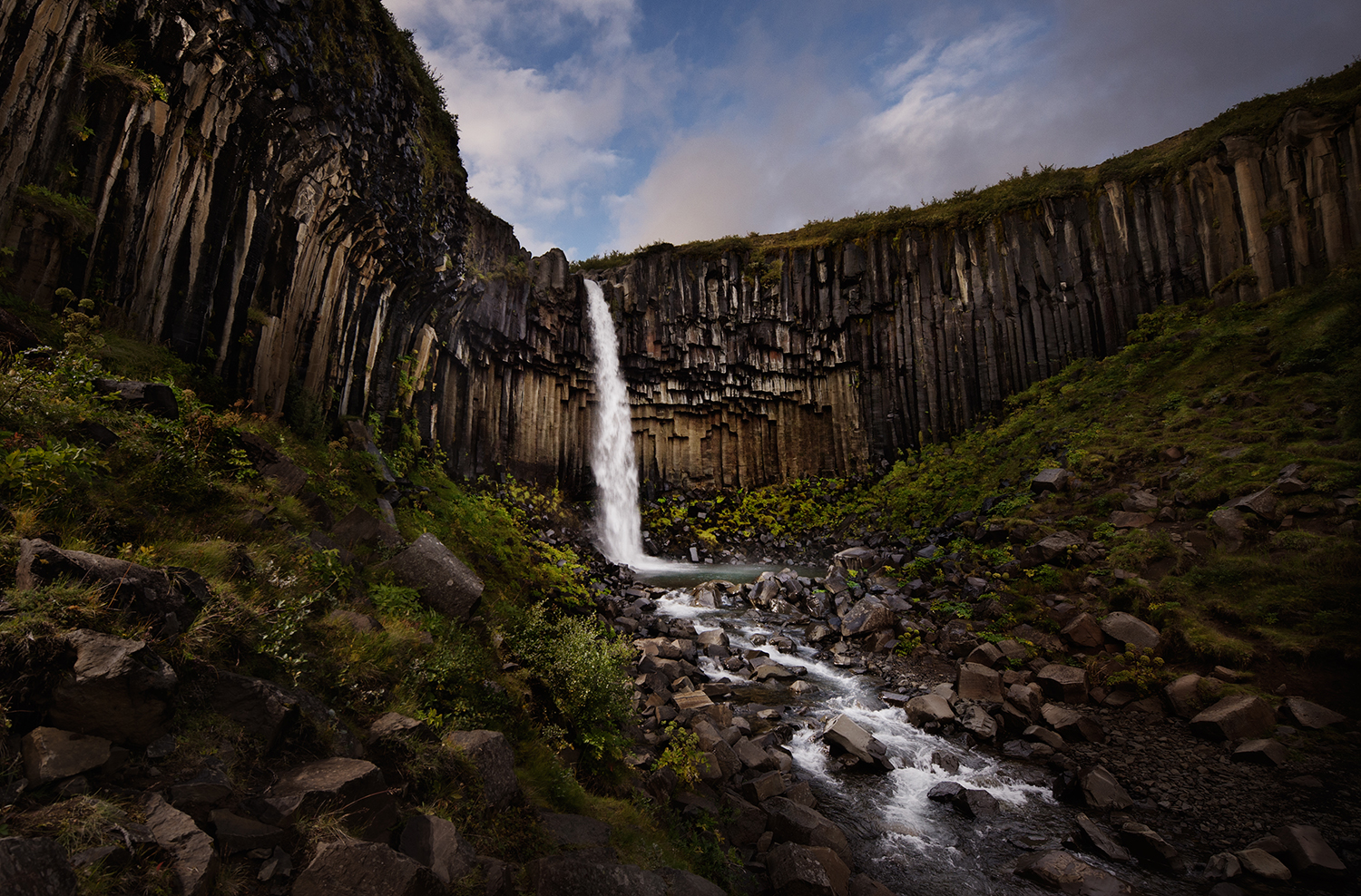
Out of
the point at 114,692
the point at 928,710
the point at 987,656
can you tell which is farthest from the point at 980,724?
the point at 114,692

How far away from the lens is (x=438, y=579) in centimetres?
697

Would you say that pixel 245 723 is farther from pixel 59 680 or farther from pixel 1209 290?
pixel 1209 290

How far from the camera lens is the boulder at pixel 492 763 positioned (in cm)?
412

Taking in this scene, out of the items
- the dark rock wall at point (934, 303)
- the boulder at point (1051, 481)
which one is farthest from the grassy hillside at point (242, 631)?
the dark rock wall at point (934, 303)

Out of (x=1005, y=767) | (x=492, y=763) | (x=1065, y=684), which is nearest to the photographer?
(x=492, y=763)

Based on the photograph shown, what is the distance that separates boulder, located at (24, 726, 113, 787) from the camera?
7.62 ft

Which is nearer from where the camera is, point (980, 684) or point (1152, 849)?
point (1152, 849)

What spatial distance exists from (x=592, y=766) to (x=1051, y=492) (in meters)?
13.2

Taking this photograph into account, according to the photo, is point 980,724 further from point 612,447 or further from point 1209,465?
point 612,447

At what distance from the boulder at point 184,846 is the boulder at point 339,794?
0.44 meters

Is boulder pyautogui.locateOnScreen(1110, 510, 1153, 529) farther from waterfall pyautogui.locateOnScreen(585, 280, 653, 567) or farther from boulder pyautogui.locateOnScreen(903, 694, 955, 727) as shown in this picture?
waterfall pyautogui.locateOnScreen(585, 280, 653, 567)

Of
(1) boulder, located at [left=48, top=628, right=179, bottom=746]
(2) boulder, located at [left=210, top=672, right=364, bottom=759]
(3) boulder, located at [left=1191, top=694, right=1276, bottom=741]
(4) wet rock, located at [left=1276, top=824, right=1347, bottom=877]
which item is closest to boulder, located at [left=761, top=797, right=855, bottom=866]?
(4) wet rock, located at [left=1276, top=824, right=1347, bottom=877]

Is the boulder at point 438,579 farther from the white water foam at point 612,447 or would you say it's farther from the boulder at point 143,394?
the white water foam at point 612,447

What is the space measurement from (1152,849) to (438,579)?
8.30 m
